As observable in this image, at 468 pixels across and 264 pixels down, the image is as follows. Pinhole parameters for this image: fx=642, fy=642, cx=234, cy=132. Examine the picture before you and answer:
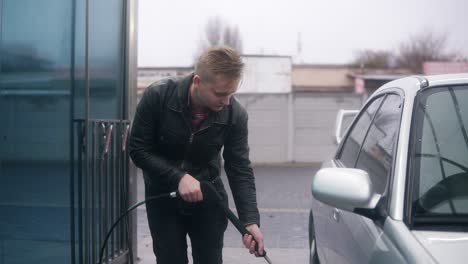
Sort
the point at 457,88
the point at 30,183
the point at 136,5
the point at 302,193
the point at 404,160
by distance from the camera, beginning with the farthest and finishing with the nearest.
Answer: the point at 302,193, the point at 136,5, the point at 30,183, the point at 457,88, the point at 404,160

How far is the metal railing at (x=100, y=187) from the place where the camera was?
4.23 meters

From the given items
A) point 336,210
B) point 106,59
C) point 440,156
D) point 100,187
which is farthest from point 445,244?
point 106,59

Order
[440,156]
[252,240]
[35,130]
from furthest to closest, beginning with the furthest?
1. [35,130]
2. [252,240]
3. [440,156]

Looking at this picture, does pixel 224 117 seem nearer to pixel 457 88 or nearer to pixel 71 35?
pixel 457 88

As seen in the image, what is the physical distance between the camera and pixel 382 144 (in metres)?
3.04

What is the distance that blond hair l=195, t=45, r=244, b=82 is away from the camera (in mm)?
2887

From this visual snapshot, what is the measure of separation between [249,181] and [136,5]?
8.62 feet

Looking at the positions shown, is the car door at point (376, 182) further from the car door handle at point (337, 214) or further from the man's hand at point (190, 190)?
the man's hand at point (190, 190)

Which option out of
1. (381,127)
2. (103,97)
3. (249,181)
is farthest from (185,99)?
(103,97)

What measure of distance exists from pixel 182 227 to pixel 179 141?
479 millimetres

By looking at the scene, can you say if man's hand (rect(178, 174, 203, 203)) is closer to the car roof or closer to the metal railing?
the car roof

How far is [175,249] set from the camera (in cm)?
326

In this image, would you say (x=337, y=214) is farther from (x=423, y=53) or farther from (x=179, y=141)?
(x=423, y=53)

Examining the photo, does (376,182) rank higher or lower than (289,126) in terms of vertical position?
higher
